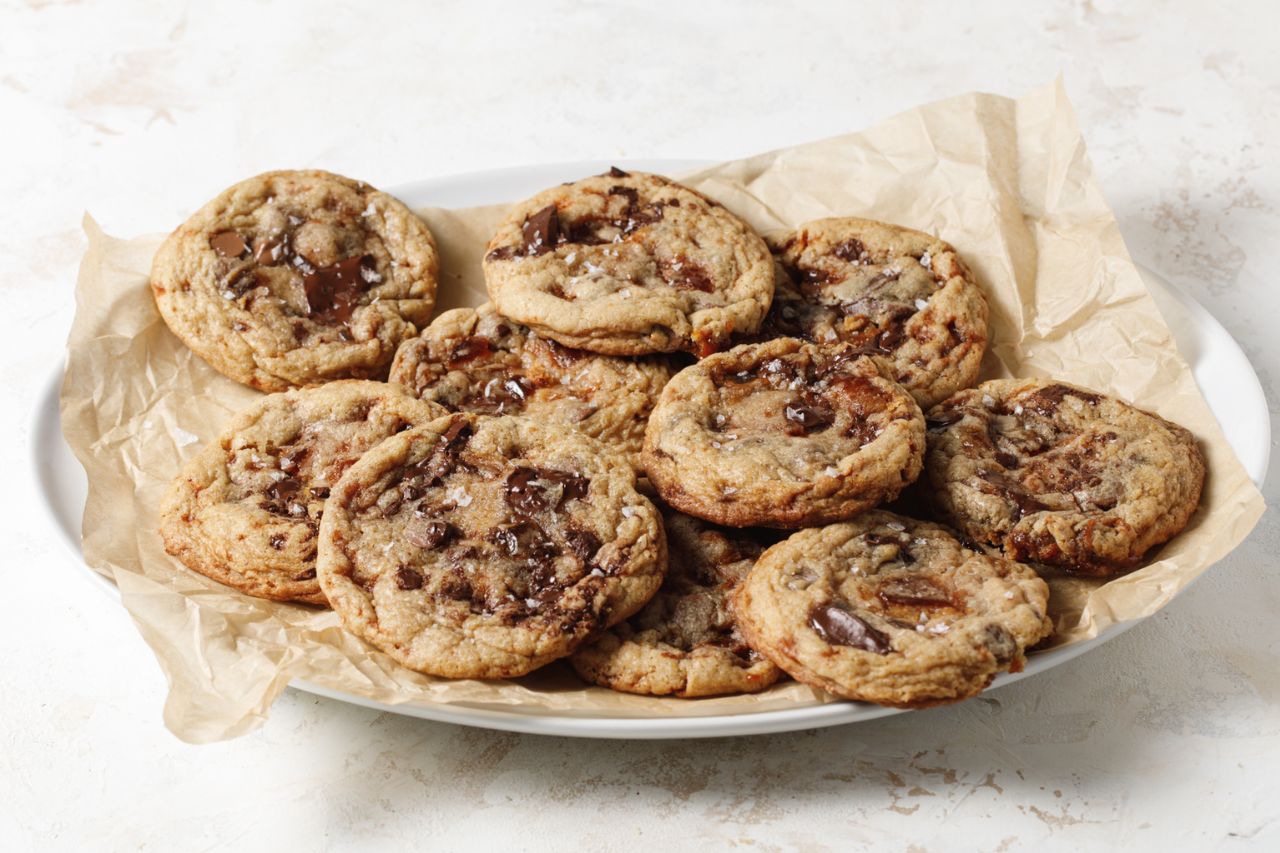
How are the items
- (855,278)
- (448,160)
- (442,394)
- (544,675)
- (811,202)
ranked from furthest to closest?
(448,160) → (811,202) → (855,278) → (442,394) → (544,675)

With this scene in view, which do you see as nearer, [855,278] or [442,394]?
[442,394]

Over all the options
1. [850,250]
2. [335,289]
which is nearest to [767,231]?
[850,250]

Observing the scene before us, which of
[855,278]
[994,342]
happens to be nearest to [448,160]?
[855,278]

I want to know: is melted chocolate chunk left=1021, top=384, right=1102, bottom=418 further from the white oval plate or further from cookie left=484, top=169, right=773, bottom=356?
cookie left=484, top=169, right=773, bottom=356

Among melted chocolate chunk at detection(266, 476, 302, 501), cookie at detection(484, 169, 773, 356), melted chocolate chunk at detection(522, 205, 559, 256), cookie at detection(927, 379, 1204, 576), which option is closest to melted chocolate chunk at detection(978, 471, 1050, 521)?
cookie at detection(927, 379, 1204, 576)

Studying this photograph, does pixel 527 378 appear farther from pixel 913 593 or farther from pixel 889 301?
pixel 913 593

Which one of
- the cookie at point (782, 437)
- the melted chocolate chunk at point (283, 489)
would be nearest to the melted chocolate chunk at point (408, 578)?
the melted chocolate chunk at point (283, 489)

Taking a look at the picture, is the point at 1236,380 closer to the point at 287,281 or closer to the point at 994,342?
the point at 994,342
